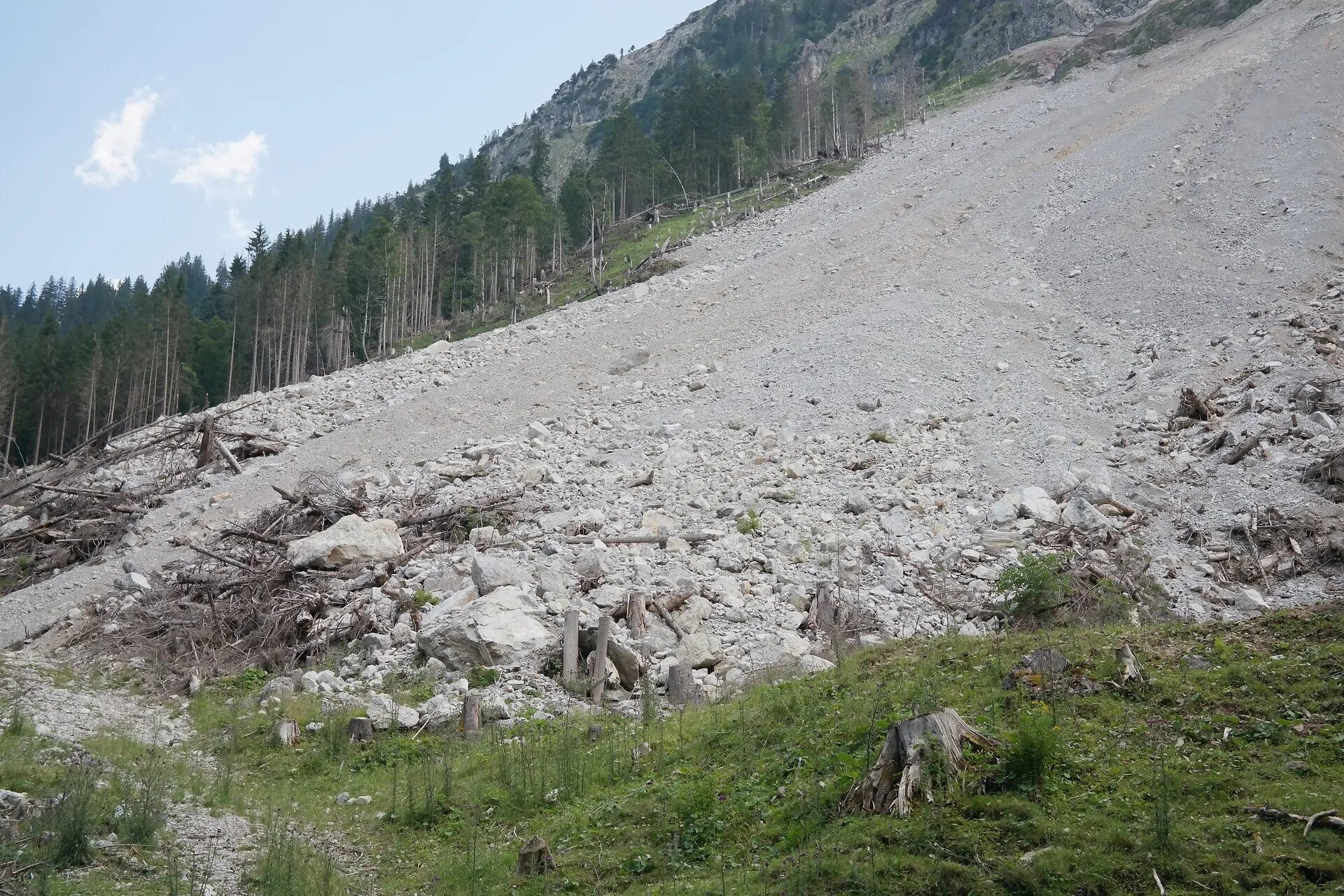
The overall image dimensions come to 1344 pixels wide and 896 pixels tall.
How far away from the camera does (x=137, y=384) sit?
53.7 m

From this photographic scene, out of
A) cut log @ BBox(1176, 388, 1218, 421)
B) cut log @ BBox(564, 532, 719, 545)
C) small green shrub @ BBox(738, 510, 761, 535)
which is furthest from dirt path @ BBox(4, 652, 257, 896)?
cut log @ BBox(1176, 388, 1218, 421)

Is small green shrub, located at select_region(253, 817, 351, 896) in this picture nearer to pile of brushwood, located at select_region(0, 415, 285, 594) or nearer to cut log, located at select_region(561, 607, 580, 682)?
cut log, located at select_region(561, 607, 580, 682)

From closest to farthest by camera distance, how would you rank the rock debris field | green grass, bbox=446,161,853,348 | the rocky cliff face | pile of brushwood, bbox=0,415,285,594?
the rock debris field
pile of brushwood, bbox=0,415,285,594
green grass, bbox=446,161,853,348
the rocky cliff face

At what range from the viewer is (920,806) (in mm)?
5898

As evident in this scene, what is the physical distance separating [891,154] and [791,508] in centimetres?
4771

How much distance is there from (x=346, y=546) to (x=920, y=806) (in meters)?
11.2

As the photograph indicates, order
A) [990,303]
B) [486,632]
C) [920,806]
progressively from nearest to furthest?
[920,806] < [486,632] < [990,303]

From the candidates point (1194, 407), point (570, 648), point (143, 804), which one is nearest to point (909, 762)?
point (570, 648)

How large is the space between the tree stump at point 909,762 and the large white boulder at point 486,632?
20.4 feet

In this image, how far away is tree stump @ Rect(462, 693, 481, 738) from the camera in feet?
33.1

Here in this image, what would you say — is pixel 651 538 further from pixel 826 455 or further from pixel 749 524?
pixel 826 455

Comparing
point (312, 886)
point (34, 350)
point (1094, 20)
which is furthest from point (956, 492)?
point (1094, 20)

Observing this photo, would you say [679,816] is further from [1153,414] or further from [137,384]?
[137,384]

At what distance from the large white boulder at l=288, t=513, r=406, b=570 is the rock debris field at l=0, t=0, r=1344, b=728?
6 centimetres
